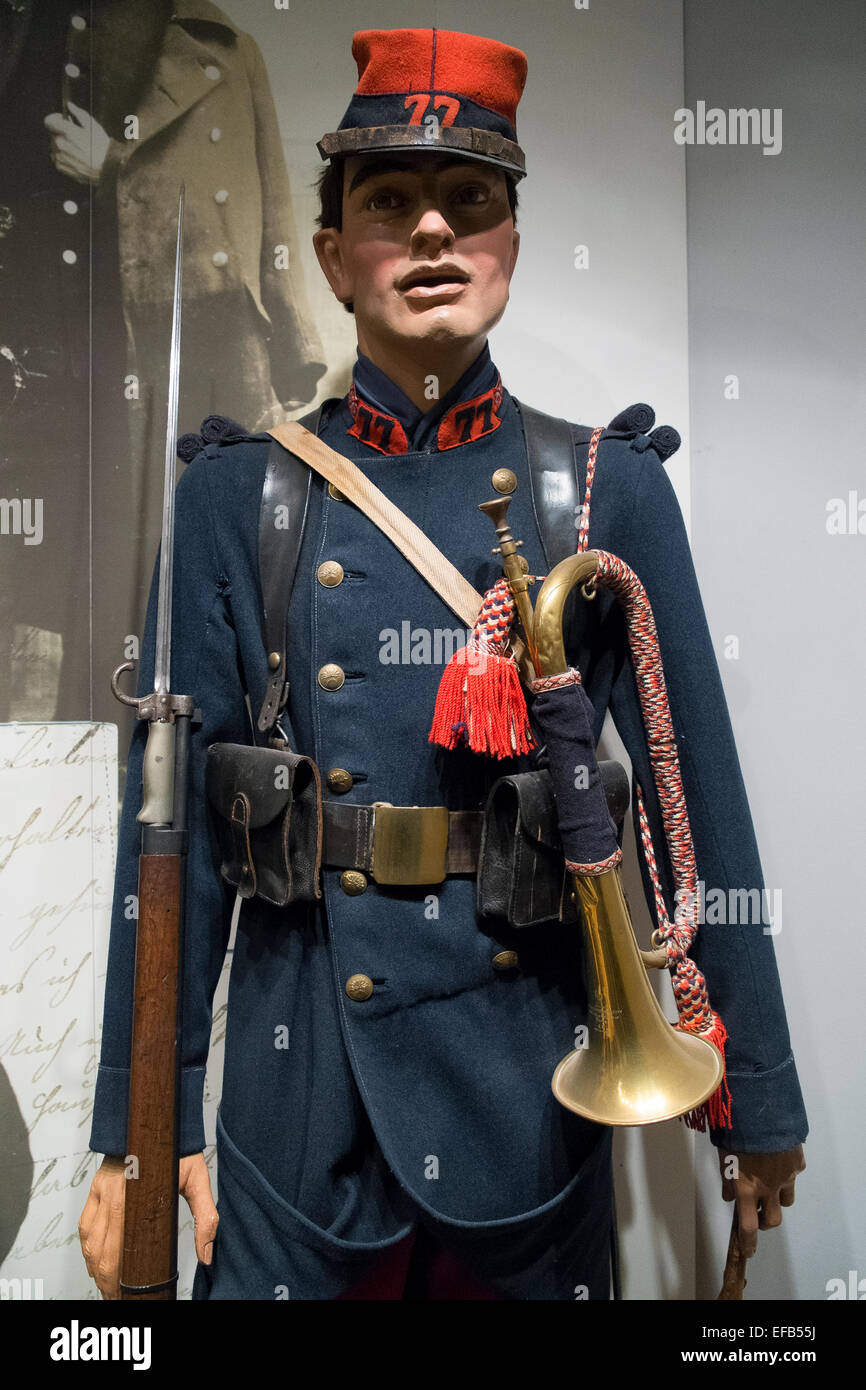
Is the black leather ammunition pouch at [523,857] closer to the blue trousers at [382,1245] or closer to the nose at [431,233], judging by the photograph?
the blue trousers at [382,1245]

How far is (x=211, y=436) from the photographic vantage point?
159cm

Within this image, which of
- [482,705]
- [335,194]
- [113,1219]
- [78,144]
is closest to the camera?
[482,705]

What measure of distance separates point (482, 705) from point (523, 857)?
204 mm

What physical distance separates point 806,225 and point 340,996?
1615mm

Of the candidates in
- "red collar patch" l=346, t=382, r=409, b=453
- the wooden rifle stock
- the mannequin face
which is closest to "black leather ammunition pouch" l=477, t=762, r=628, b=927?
the wooden rifle stock

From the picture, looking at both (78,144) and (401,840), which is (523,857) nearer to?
(401,840)

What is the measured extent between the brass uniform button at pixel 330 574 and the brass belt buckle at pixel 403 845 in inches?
12.1

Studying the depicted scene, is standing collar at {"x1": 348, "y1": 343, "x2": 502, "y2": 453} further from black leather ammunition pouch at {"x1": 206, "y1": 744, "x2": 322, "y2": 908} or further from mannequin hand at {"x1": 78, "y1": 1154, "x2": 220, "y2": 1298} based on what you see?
mannequin hand at {"x1": 78, "y1": 1154, "x2": 220, "y2": 1298}

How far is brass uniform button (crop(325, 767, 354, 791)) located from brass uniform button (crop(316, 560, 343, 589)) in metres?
0.25

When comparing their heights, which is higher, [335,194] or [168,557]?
[335,194]

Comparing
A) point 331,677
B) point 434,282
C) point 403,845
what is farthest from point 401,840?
point 434,282

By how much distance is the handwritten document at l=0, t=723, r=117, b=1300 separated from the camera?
189 centimetres

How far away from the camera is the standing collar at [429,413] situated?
1492 millimetres

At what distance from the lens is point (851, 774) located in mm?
1970
